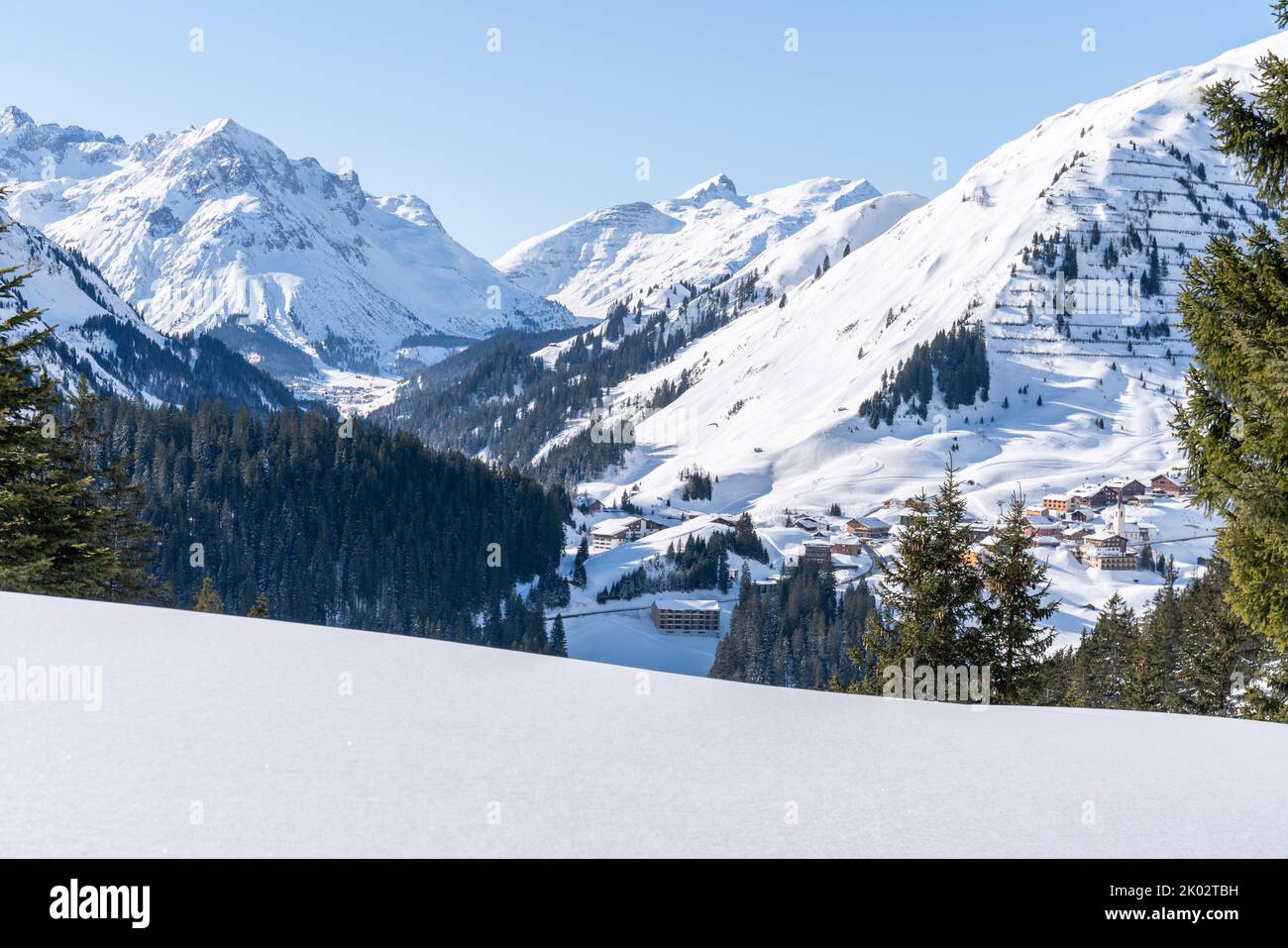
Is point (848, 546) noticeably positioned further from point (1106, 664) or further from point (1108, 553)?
point (1106, 664)

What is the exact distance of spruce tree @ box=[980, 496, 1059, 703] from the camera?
21.1 meters

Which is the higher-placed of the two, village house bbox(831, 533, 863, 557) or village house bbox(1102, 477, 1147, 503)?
village house bbox(1102, 477, 1147, 503)

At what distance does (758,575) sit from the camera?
129 meters

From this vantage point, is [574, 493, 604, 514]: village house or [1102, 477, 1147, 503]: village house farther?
[574, 493, 604, 514]: village house

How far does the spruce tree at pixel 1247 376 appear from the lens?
34.1ft

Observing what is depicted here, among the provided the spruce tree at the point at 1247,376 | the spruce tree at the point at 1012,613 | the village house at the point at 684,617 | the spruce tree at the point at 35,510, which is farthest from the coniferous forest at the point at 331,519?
the spruce tree at the point at 1247,376

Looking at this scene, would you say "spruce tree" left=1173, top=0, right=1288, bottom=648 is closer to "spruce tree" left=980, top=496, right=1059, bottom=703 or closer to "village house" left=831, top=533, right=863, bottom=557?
"spruce tree" left=980, top=496, right=1059, bottom=703

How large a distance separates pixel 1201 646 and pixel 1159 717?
106 ft

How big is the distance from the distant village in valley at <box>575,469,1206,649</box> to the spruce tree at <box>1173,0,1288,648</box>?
97.7 m

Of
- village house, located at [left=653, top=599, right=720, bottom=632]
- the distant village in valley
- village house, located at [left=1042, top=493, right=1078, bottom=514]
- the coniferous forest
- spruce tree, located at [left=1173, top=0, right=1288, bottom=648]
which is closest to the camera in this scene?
spruce tree, located at [left=1173, top=0, right=1288, bottom=648]

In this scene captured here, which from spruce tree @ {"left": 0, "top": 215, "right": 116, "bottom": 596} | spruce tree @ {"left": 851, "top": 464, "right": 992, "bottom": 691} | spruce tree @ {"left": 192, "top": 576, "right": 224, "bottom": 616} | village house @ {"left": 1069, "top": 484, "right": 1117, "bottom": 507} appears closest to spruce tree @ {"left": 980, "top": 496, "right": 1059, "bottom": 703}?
spruce tree @ {"left": 851, "top": 464, "right": 992, "bottom": 691}

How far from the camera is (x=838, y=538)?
144750mm

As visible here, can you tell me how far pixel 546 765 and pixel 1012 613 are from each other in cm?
1825
